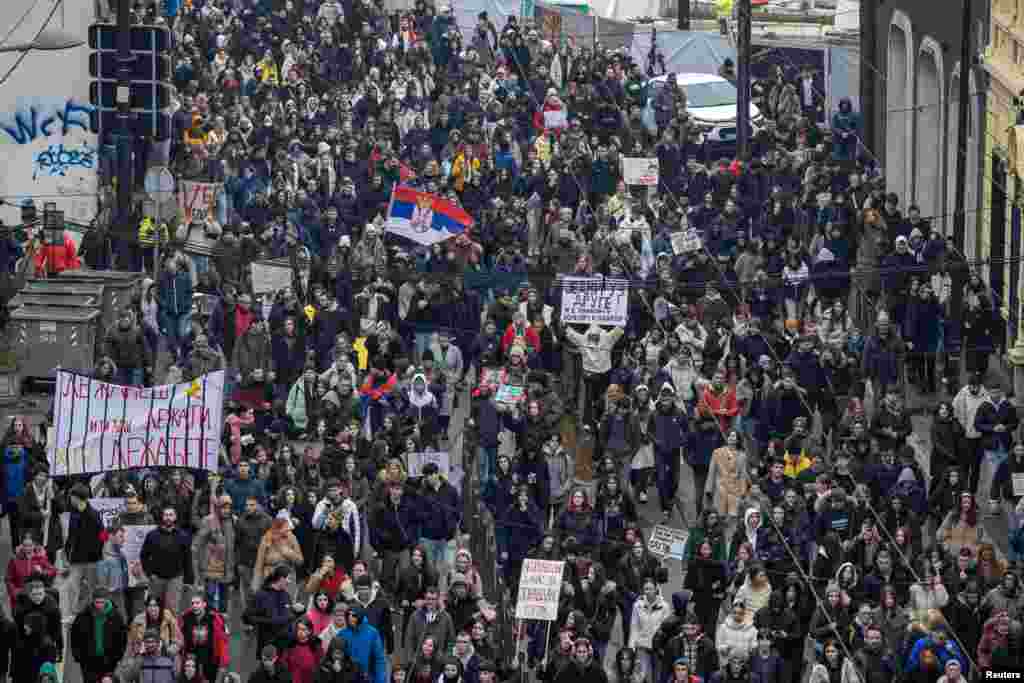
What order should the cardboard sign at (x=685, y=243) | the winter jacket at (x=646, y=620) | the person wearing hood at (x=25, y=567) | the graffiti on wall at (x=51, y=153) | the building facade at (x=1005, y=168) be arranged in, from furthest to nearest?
1. the graffiti on wall at (x=51, y=153)
2. the building facade at (x=1005, y=168)
3. the cardboard sign at (x=685, y=243)
4. the person wearing hood at (x=25, y=567)
5. the winter jacket at (x=646, y=620)

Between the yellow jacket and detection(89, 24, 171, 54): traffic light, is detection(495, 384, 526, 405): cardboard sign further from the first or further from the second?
the yellow jacket

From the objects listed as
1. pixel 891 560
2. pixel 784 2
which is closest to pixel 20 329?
pixel 891 560

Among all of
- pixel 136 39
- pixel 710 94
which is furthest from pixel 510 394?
pixel 710 94

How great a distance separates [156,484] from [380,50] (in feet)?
68.1

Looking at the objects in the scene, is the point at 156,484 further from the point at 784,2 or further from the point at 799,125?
the point at 784,2

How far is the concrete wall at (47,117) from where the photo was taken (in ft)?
137

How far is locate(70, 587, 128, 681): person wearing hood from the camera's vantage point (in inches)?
973

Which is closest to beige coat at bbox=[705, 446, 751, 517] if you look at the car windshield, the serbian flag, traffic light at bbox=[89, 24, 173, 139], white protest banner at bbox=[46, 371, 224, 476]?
white protest banner at bbox=[46, 371, 224, 476]

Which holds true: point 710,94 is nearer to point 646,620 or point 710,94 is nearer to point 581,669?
point 646,620

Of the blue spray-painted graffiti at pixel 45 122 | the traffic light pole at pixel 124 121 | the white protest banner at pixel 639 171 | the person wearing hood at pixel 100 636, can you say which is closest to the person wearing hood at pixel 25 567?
the person wearing hood at pixel 100 636

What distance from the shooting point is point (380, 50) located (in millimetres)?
47500

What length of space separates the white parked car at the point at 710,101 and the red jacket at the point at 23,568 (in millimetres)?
21435

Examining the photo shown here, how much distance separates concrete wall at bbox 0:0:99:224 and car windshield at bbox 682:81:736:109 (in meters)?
10.9

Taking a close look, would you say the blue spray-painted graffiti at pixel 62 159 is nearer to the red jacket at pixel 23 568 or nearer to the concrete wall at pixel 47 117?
the concrete wall at pixel 47 117
